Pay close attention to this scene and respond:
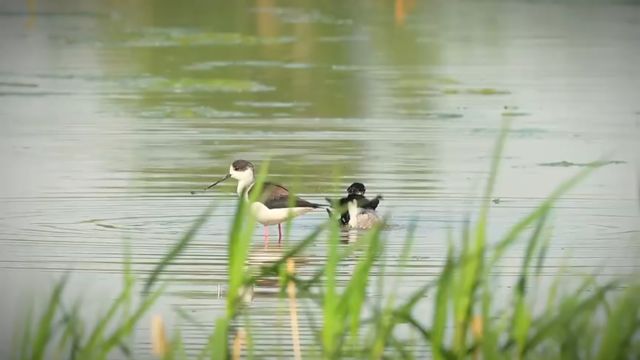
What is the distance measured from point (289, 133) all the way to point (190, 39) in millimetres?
11305

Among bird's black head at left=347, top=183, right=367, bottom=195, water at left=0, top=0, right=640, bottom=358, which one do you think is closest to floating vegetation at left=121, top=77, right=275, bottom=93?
water at left=0, top=0, right=640, bottom=358

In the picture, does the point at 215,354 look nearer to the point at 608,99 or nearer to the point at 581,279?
the point at 581,279

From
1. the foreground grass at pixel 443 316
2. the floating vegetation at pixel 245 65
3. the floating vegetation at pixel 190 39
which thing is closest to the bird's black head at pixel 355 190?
the foreground grass at pixel 443 316

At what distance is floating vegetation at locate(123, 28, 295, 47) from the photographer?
26328 mm

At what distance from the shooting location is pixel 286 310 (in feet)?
27.4

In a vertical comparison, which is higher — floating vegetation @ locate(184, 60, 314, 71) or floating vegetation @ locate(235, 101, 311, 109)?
floating vegetation @ locate(184, 60, 314, 71)

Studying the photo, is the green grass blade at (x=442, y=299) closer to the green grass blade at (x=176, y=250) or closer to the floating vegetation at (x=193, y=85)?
the green grass blade at (x=176, y=250)

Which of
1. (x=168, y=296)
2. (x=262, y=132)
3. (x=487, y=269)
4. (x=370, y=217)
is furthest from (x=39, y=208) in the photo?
(x=487, y=269)

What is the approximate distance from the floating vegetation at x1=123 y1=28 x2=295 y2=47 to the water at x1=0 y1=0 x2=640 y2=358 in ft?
0.23

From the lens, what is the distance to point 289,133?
1602 cm

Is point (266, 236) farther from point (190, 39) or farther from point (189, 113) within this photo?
point (190, 39)

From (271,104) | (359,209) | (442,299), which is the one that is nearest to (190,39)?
(271,104)

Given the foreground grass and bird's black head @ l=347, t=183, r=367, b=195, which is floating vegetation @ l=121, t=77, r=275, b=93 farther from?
the foreground grass

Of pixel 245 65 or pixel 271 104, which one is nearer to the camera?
pixel 271 104
